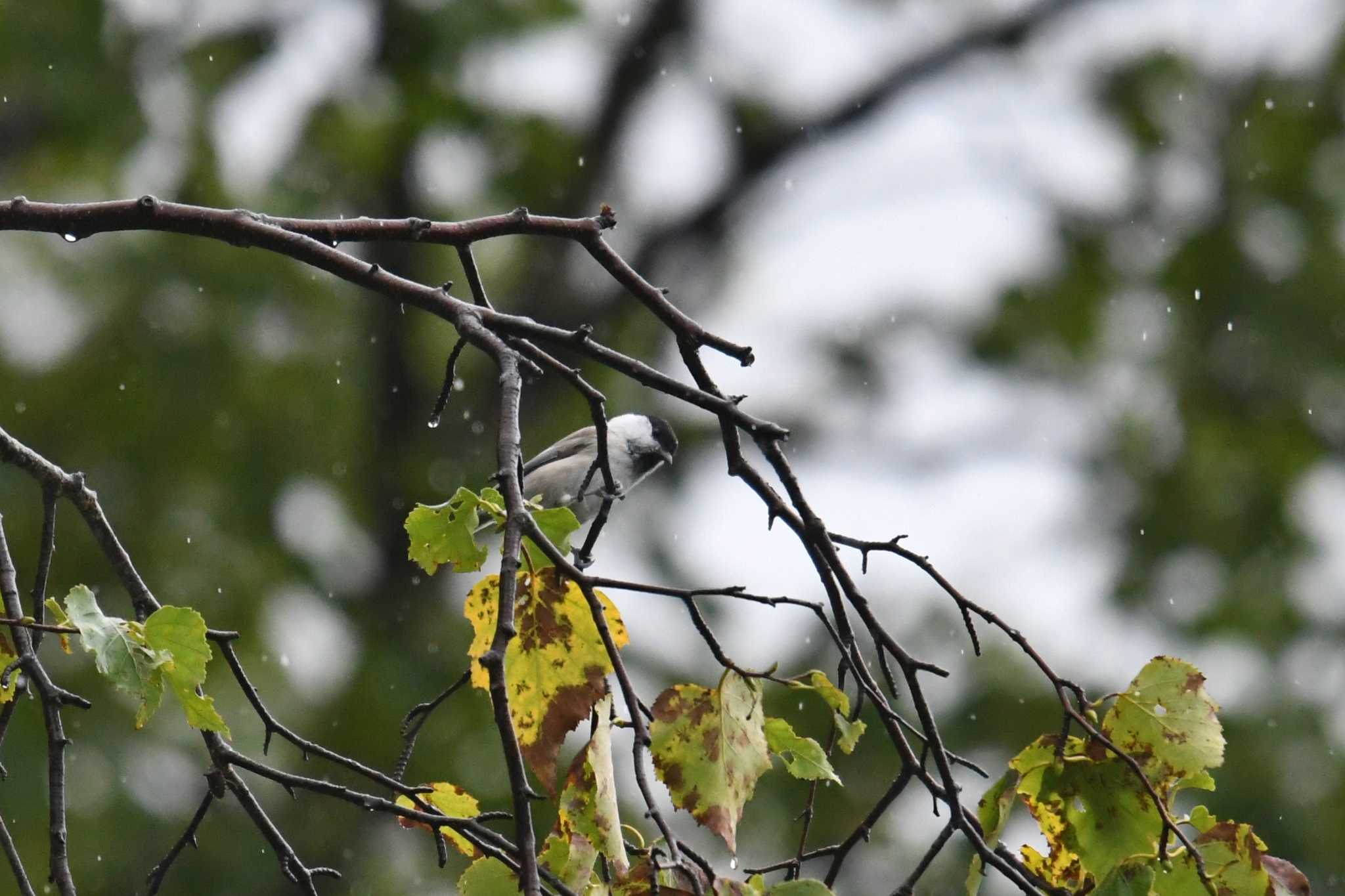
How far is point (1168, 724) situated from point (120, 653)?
3.06 feet

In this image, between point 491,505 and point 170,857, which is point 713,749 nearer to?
point 491,505

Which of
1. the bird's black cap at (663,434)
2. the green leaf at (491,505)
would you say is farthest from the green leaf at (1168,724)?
the bird's black cap at (663,434)

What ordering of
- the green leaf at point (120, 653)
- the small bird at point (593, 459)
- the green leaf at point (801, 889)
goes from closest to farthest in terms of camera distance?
1. the green leaf at point (801, 889)
2. the green leaf at point (120, 653)
3. the small bird at point (593, 459)

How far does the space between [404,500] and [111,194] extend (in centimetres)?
194

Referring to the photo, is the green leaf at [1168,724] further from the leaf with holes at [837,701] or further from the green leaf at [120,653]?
the green leaf at [120,653]

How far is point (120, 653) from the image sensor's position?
1.30m

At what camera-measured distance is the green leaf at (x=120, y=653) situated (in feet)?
4.17

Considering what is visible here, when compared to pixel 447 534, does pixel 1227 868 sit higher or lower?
lower

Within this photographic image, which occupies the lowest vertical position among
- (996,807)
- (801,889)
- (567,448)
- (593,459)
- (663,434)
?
(801,889)

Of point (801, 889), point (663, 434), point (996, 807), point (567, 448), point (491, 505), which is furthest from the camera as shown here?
point (663, 434)

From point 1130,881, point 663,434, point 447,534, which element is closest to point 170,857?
point 447,534

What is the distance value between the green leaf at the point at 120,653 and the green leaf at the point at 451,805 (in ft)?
0.90

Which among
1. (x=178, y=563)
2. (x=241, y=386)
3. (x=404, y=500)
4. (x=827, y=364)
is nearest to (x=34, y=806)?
(x=178, y=563)

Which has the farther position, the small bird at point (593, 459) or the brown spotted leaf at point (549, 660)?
the small bird at point (593, 459)
